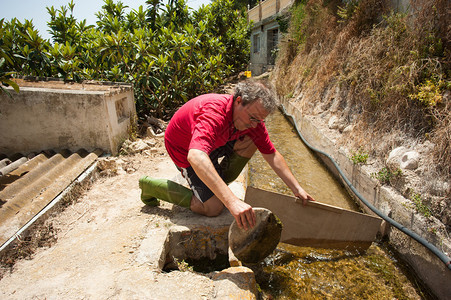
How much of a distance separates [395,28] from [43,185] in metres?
5.31

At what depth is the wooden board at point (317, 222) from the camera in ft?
7.64

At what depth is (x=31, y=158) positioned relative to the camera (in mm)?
3490

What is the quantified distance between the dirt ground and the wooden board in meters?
0.75

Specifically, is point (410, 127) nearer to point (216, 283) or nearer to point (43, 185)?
point (216, 283)

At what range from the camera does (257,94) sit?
6.22ft

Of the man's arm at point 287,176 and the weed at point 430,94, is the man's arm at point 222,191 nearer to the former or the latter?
the man's arm at point 287,176

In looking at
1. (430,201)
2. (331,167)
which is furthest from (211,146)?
(331,167)

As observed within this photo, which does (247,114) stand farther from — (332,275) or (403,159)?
(403,159)

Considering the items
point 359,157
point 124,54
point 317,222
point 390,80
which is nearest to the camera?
point 317,222

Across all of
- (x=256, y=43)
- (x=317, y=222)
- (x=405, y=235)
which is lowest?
(x=405, y=235)

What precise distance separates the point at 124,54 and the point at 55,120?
2.20m

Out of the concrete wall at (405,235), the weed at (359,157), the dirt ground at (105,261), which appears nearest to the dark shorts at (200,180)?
the dirt ground at (105,261)

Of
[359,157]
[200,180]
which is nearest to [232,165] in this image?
[200,180]

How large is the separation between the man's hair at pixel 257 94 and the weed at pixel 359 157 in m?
2.12
